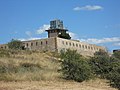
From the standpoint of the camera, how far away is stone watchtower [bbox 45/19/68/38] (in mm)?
109825

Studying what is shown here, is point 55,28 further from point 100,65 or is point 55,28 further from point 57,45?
point 100,65

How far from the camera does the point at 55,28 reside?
4316 inches

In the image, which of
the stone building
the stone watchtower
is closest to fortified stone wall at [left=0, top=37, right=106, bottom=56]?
the stone building

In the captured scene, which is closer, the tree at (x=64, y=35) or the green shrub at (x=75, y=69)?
the green shrub at (x=75, y=69)

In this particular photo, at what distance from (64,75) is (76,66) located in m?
1.06

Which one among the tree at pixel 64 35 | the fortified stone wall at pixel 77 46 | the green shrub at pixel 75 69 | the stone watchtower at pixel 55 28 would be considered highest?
the stone watchtower at pixel 55 28

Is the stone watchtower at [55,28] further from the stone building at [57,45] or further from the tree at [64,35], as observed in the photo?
the stone building at [57,45]

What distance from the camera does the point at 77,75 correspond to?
21.5m

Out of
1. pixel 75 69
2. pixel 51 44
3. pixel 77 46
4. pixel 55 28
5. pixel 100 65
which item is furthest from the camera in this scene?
pixel 55 28

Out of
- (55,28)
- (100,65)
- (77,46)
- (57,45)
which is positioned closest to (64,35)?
(55,28)

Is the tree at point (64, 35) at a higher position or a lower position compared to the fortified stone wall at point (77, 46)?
higher

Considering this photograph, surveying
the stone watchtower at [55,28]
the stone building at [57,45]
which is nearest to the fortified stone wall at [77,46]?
the stone building at [57,45]

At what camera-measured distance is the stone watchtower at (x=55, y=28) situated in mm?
109825

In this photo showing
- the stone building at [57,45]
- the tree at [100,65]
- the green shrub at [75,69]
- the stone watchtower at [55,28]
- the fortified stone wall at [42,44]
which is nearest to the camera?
the green shrub at [75,69]
